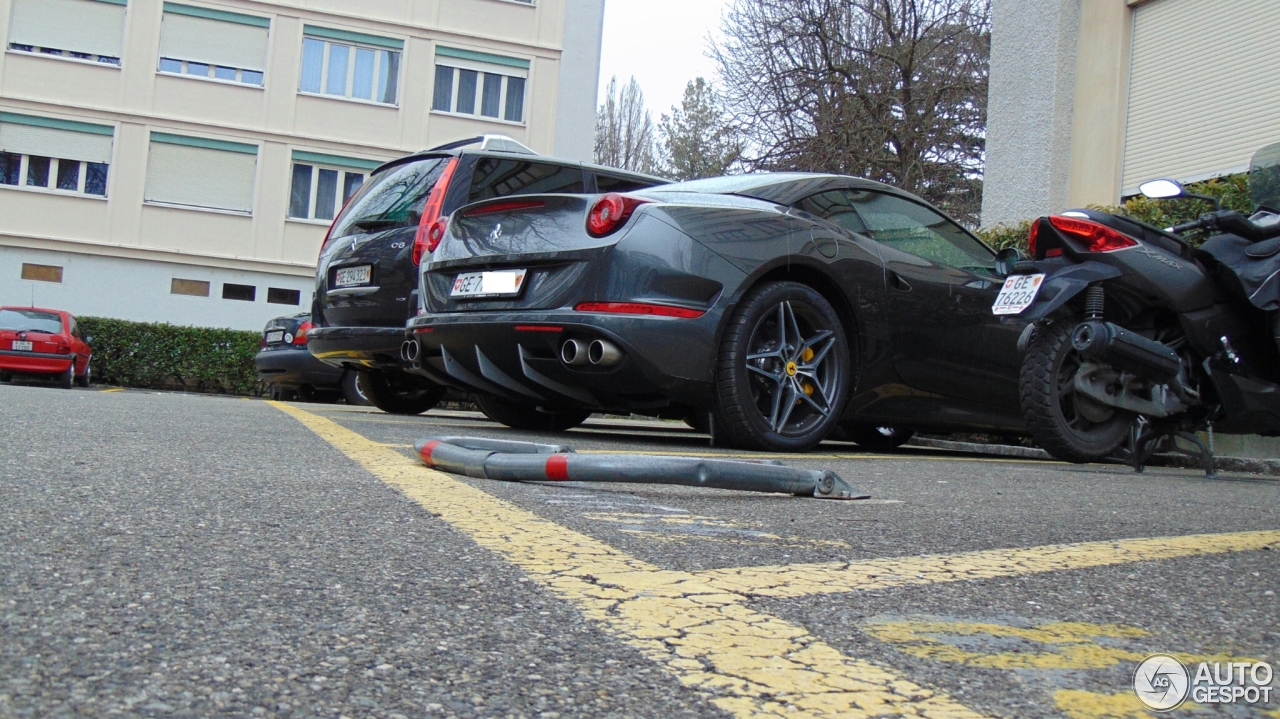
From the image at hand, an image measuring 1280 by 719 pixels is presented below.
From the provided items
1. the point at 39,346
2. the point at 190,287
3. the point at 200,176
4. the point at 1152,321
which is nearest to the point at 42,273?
the point at 190,287

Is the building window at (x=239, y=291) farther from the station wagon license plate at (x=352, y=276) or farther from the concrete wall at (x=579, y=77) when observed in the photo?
the station wagon license plate at (x=352, y=276)

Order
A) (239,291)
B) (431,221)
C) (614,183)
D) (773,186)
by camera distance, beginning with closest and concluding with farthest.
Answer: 1. (773,186)
2. (431,221)
3. (614,183)
4. (239,291)

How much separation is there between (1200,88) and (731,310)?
9.02 m

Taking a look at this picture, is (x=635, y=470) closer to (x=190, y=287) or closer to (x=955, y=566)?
(x=955, y=566)

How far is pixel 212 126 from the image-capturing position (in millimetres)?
26250

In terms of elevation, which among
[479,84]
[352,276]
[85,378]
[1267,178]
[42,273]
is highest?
[479,84]

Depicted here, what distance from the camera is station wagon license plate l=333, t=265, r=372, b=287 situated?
7367 millimetres

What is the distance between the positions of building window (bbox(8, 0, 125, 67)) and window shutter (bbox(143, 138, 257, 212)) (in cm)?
238

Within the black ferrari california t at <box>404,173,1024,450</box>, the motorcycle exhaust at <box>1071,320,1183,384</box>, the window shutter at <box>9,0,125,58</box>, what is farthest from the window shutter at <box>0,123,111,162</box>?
the motorcycle exhaust at <box>1071,320,1183,384</box>

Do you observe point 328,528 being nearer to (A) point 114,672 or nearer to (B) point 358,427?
(A) point 114,672

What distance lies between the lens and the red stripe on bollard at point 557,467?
3518 mm

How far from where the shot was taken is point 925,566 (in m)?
2.49

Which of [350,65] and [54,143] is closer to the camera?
[54,143]

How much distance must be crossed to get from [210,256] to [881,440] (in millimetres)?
21580
